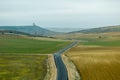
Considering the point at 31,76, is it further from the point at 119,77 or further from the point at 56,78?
the point at 119,77

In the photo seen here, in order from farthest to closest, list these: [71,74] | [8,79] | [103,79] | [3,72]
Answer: [3,72]
[71,74]
[8,79]
[103,79]

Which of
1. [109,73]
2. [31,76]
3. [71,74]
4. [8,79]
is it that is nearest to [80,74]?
[71,74]

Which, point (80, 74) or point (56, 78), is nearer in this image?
point (56, 78)

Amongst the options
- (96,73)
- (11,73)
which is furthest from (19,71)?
(96,73)

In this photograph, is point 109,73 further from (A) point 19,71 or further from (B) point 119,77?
(A) point 19,71

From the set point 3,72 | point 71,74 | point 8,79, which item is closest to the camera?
point 8,79

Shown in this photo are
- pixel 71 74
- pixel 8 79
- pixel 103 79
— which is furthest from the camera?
pixel 71 74

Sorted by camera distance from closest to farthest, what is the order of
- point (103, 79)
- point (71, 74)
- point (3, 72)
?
1. point (103, 79)
2. point (71, 74)
3. point (3, 72)

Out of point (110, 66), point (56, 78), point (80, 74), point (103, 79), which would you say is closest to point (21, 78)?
point (56, 78)

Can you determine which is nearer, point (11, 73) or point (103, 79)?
point (103, 79)
